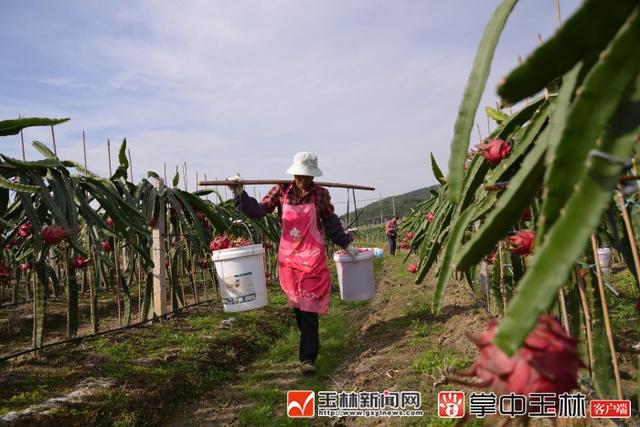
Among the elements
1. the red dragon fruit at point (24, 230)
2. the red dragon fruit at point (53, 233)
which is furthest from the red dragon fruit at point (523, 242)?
the red dragon fruit at point (24, 230)

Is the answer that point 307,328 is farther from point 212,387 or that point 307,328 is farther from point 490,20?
point 490,20

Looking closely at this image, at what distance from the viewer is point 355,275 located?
3416 mm

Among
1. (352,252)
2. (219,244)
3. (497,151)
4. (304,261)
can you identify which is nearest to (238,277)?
(219,244)

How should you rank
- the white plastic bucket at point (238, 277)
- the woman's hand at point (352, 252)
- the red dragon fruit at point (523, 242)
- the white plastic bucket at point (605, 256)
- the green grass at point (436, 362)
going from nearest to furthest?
the red dragon fruit at point (523, 242) → the green grass at point (436, 362) → the white plastic bucket at point (238, 277) → the woman's hand at point (352, 252) → the white plastic bucket at point (605, 256)

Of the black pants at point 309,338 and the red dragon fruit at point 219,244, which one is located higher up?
the red dragon fruit at point 219,244

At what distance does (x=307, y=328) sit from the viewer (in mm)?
3051

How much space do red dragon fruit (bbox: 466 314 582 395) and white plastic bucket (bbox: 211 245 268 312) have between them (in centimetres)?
229

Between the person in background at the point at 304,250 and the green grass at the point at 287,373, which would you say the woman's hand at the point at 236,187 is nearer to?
the person in background at the point at 304,250

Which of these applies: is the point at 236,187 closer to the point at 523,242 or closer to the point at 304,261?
the point at 304,261

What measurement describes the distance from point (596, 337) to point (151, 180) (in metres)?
3.81

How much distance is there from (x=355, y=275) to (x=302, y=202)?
0.76 metres

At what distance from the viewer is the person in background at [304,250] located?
300 cm

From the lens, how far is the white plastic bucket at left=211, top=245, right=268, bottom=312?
2.76 meters

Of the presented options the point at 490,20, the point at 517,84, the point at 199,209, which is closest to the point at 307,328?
the point at 199,209
